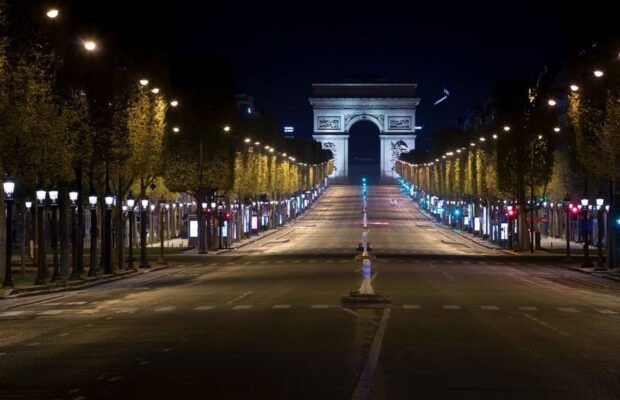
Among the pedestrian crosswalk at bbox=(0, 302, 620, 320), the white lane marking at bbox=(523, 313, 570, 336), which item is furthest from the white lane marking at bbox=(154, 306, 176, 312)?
the white lane marking at bbox=(523, 313, 570, 336)

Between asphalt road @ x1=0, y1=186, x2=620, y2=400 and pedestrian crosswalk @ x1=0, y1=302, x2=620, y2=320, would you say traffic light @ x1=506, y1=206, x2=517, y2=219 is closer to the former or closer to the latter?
asphalt road @ x1=0, y1=186, x2=620, y2=400

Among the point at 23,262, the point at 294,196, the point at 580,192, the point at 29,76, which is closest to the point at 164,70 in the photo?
the point at 23,262

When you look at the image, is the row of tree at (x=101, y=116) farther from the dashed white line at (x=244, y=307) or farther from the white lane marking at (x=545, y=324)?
the white lane marking at (x=545, y=324)

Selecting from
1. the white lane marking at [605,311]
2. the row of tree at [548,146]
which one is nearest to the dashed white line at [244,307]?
the white lane marking at [605,311]

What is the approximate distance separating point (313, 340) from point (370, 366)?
4410 millimetres

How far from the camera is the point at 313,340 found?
76.2ft

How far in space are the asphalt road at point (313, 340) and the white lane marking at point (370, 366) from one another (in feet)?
0.09

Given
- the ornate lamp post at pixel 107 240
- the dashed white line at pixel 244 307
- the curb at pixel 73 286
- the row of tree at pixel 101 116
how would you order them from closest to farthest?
the dashed white line at pixel 244 307, the curb at pixel 73 286, the row of tree at pixel 101 116, the ornate lamp post at pixel 107 240

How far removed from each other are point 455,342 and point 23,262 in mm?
31077

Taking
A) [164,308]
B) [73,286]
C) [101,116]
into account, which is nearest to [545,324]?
[164,308]

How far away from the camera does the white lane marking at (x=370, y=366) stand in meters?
15.9

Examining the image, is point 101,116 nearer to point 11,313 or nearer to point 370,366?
point 11,313

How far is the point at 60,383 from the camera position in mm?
17359

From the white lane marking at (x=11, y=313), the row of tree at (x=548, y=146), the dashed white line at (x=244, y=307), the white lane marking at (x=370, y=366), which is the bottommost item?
the white lane marking at (x=11, y=313)
